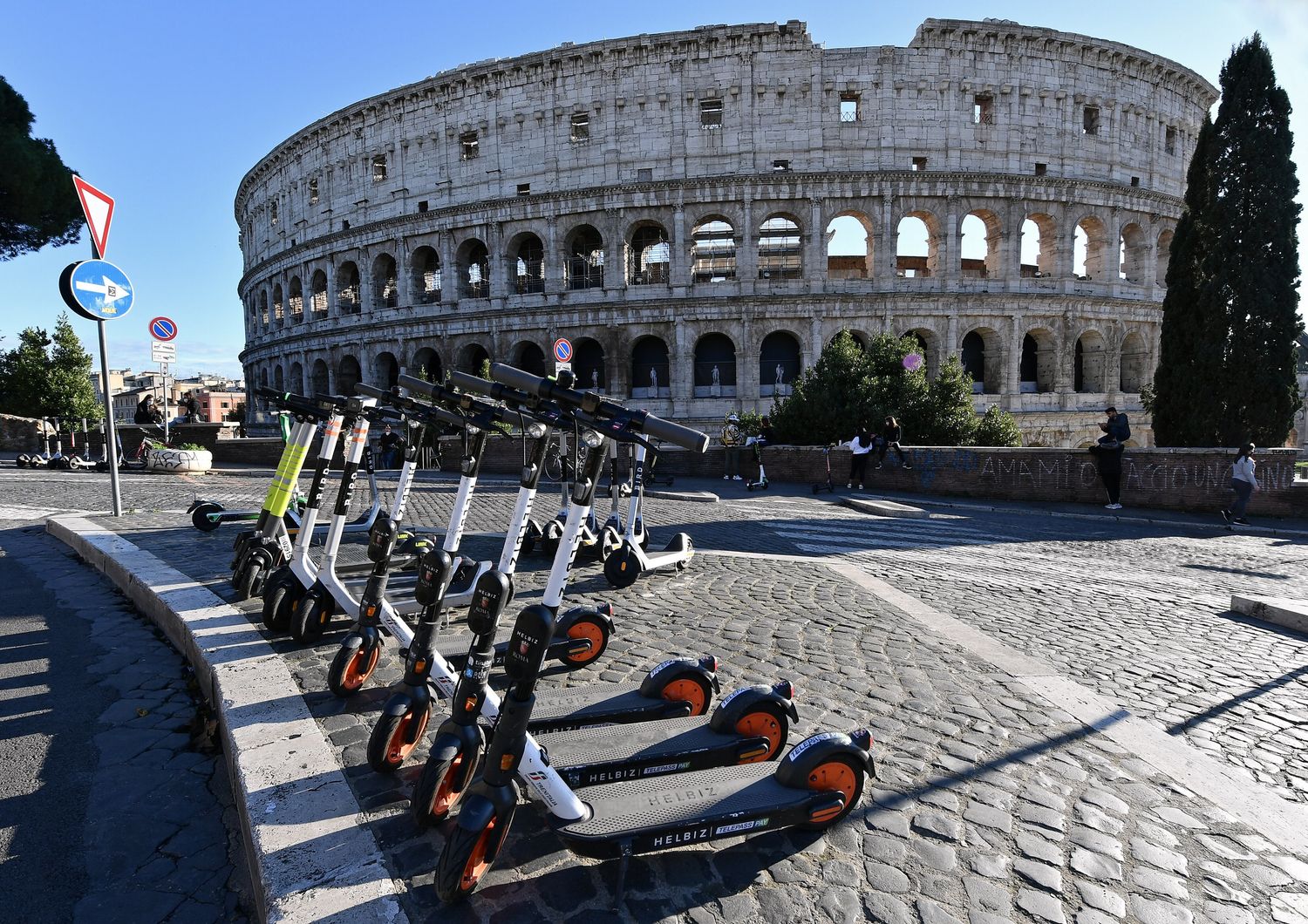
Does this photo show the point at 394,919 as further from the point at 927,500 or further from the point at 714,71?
the point at 714,71

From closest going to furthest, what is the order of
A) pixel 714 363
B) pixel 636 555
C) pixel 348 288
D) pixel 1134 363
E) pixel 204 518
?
pixel 636 555 < pixel 204 518 < pixel 714 363 < pixel 1134 363 < pixel 348 288

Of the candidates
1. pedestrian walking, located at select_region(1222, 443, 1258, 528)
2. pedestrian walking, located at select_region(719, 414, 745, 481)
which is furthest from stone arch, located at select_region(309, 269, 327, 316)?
pedestrian walking, located at select_region(1222, 443, 1258, 528)

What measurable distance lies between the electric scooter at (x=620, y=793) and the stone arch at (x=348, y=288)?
143 feet

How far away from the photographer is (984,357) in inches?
1361

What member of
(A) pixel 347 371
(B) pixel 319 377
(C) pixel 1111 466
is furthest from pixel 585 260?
(C) pixel 1111 466

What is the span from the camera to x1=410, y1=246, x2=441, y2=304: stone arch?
37875 millimetres

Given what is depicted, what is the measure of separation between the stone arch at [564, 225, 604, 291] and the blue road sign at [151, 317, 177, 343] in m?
21.7

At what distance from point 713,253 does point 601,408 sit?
124 ft

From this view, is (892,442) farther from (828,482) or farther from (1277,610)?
(1277,610)

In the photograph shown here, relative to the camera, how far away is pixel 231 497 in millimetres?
12148

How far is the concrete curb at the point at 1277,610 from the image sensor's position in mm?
5432

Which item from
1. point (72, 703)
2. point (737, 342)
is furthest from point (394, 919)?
point (737, 342)

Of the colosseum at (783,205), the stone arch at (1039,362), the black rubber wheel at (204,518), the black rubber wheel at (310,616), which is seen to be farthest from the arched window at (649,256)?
the black rubber wheel at (310,616)

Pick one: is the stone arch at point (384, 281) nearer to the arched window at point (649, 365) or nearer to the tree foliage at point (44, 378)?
the arched window at point (649, 365)
